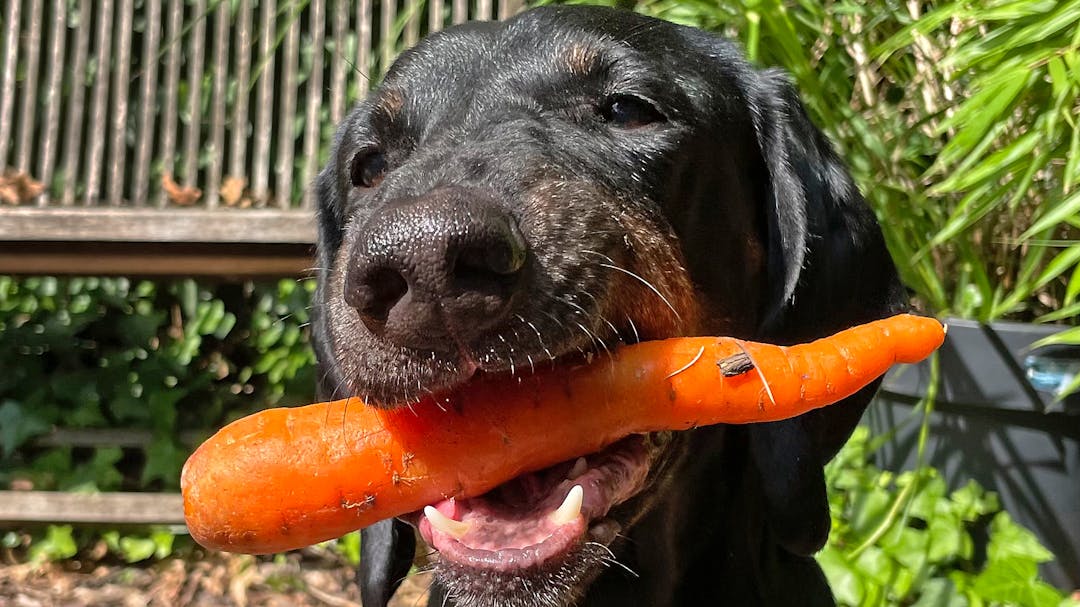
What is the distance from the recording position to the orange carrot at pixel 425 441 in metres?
1.28

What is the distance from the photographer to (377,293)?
110 cm

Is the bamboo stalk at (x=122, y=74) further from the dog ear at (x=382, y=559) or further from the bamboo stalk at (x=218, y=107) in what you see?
the dog ear at (x=382, y=559)

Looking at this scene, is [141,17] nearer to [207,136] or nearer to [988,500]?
[207,136]

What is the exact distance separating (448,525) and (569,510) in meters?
0.18

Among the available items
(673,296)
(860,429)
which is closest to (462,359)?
(673,296)

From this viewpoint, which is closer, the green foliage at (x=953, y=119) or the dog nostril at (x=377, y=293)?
the dog nostril at (x=377, y=293)

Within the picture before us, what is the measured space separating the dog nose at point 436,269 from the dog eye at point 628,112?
621 mm

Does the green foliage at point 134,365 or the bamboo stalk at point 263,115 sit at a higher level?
the bamboo stalk at point 263,115

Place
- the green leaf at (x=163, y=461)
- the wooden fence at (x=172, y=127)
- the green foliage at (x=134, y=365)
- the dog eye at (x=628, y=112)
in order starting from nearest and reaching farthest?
the dog eye at (x=628, y=112) < the wooden fence at (x=172, y=127) < the green leaf at (x=163, y=461) < the green foliage at (x=134, y=365)

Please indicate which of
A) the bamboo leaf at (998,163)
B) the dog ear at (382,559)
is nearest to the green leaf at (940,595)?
the bamboo leaf at (998,163)

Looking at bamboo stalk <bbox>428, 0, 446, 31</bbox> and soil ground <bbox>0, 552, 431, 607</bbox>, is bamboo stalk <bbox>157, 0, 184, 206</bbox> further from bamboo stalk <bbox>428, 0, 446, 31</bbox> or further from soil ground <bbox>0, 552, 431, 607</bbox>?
soil ground <bbox>0, 552, 431, 607</bbox>

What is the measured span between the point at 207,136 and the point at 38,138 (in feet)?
2.43

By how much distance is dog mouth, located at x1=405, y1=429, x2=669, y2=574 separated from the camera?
47.6 inches

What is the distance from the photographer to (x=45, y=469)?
12.8ft
